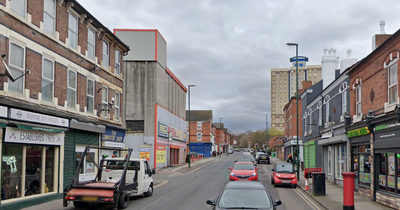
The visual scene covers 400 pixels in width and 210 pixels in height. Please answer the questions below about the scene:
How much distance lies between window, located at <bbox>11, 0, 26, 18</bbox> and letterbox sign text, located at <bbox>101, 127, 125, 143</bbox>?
9.45 m

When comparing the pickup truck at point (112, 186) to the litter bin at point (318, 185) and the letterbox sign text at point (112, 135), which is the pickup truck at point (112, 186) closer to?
the letterbox sign text at point (112, 135)

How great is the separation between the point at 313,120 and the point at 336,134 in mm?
9524

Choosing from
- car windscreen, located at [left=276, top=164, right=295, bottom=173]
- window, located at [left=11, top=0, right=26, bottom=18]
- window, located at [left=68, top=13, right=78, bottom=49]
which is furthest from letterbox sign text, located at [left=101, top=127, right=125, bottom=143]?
car windscreen, located at [left=276, top=164, right=295, bottom=173]

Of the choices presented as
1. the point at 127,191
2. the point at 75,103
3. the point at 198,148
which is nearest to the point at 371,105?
the point at 127,191

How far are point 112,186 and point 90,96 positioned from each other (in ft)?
30.3

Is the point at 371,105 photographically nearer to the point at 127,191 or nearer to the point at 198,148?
the point at 127,191

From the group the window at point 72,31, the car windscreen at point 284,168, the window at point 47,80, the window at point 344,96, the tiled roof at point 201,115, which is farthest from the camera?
the tiled roof at point 201,115

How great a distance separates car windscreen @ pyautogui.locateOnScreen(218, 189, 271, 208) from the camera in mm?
8219

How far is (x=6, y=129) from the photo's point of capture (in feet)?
41.7

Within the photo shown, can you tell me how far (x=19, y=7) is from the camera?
→ 46.3 ft

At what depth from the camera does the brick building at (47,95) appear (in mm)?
13164

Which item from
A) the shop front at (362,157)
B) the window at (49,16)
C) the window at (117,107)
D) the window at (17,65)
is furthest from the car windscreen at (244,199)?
the window at (117,107)

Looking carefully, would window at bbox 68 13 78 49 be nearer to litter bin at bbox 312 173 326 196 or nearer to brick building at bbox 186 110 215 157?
litter bin at bbox 312 173 326 196

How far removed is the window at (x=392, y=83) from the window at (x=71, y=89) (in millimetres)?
14805
